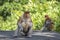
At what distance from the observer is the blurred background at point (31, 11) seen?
520 inches

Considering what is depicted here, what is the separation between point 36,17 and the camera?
44.1 feet

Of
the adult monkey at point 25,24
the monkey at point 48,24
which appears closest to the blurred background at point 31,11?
the monkey at point 48,24

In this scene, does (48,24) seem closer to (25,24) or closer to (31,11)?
(31,11)

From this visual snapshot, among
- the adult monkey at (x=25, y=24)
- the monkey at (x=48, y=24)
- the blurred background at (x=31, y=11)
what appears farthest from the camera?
the blurred background at (x=31, y=11)

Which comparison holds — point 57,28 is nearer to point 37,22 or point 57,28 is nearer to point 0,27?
point 37,22

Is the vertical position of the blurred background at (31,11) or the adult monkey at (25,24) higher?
the adult monkey at (25,24)

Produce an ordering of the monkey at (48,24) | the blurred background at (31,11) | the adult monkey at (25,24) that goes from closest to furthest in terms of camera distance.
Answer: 1. the adult monkey at (25,24)
2. the monkey at (48,24)
3. the blurred background at (31,11)

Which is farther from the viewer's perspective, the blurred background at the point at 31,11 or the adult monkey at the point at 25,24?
the blurred background at the point at 31,11

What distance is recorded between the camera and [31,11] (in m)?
14.1

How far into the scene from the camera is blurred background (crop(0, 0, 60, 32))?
1320 centimetres

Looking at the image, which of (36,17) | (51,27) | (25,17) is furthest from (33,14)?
(25,17)

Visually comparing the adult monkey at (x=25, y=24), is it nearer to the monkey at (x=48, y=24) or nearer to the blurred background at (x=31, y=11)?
the monkey at (x=48, y=24)

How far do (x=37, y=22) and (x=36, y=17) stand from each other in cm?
41

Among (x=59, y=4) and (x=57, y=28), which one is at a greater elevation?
(x=59, y=4)
